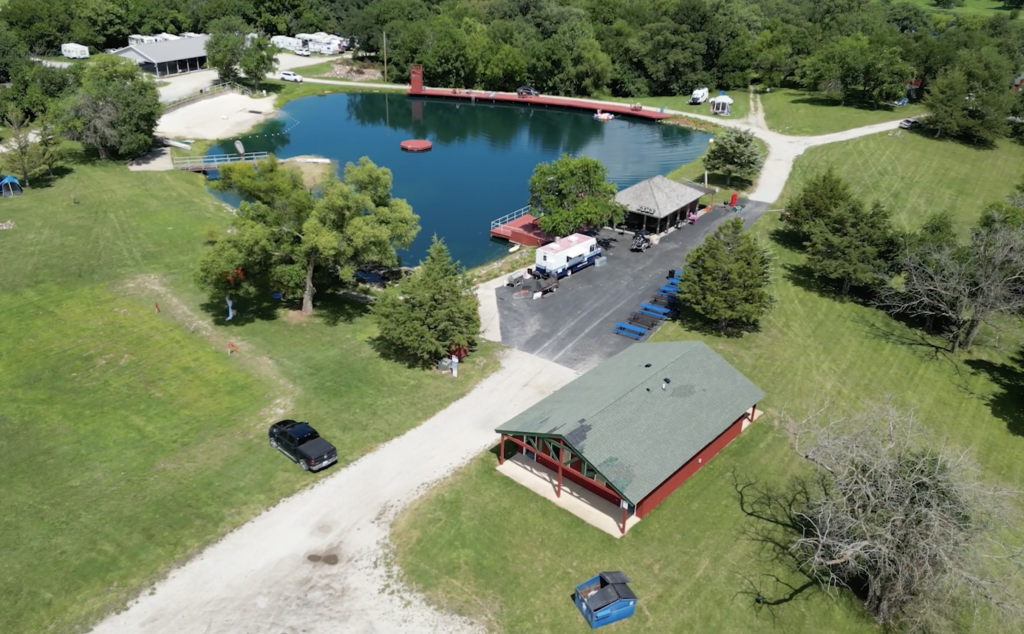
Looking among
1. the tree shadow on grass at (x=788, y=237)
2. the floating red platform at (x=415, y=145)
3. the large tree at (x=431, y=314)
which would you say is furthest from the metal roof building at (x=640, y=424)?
the floating red platform at (x=415, y=145)

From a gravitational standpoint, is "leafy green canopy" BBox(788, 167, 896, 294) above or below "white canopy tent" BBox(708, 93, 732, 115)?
below

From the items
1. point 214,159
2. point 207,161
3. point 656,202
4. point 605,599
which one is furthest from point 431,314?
point 214,159

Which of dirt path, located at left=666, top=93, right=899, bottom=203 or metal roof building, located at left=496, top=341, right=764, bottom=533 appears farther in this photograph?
dirt path, located at left=666, top=93, right=899, bottom=203

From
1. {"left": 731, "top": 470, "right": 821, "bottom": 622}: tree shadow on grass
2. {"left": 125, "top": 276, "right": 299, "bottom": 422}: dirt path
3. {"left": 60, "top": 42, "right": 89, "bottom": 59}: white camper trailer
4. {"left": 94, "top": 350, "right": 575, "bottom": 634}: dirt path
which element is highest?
{"left": 60, "top": 42, "right": 89, "bottom": 59}: white camper trailer

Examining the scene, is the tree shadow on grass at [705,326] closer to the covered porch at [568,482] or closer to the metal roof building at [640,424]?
the metal roof building at [640,424]

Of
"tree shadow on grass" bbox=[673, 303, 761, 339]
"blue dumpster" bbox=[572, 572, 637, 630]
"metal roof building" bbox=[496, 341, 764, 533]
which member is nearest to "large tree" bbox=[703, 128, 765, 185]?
"tree shadow on grass" bbox=[673, 303, 761, 339]

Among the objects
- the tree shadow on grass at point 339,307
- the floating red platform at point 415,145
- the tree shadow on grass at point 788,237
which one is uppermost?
the floating red platform at point 415,145

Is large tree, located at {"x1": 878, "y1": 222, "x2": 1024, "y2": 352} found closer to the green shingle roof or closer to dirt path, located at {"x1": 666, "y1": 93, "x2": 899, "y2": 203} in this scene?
the green shingle roof
